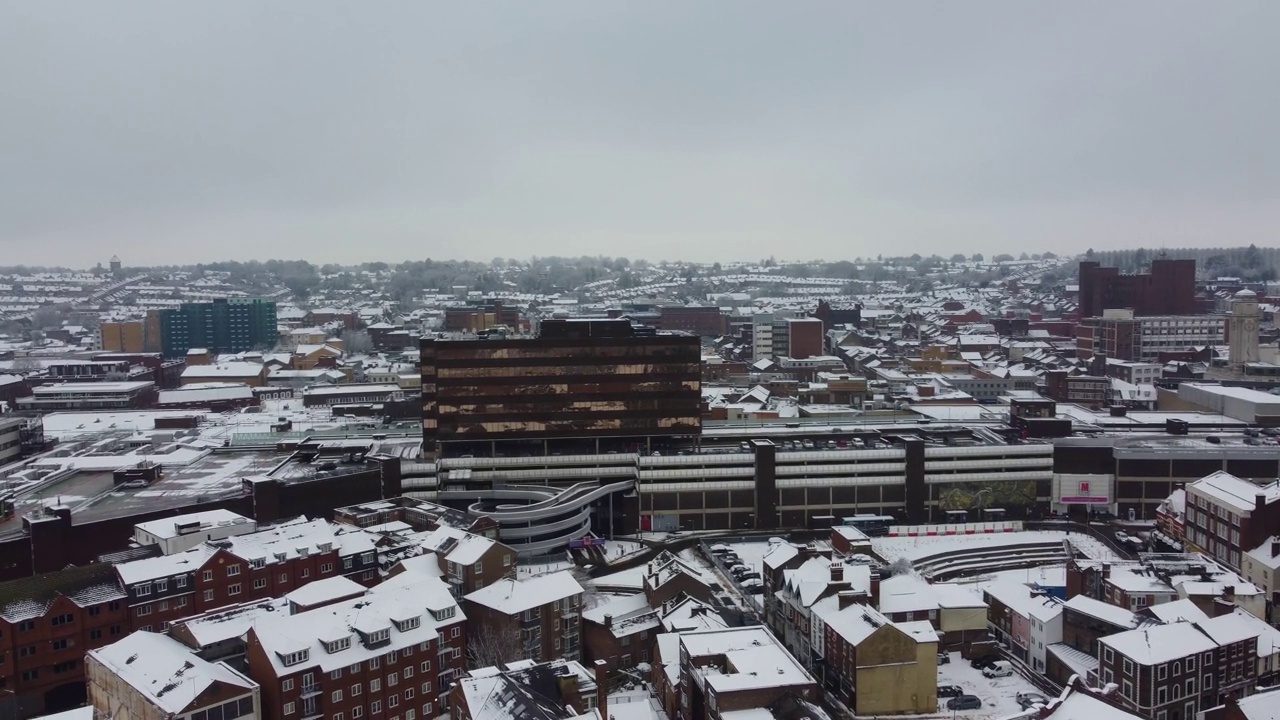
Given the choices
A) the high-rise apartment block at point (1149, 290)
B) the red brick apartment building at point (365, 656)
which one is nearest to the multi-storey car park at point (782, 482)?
the red brick apartment building at point (365, 656)

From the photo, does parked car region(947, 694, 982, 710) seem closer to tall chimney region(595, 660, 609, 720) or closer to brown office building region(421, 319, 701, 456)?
tall chimney region(595, 660, 609, 720)

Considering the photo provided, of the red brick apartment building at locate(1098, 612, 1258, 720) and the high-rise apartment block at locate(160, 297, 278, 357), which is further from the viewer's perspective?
the high-rise apartment block at locate(160, 297, 278, 357)

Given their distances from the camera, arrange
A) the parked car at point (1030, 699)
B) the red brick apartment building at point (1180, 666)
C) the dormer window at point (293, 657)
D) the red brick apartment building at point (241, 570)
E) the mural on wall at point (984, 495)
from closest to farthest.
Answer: the dormer window at point (293, 657)
the red brick apartment building at point (1180, 666)
the parked car at point (1030, 699)
the red brick apartment building at point (241, 570)
the mural on wall at point (984, 495)

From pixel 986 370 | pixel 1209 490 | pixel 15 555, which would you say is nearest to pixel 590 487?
pixel 15 555

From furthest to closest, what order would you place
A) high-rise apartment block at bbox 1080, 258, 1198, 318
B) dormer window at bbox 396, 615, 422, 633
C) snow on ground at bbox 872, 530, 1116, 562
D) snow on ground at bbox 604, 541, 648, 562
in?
high-rise apartment block at bbox 1080, 258, 1198, 318 < snow on ground at bbox 604, 541, 648, 562 < snow on ground at bbox 872, 530, 1116, 562 < dormer window at bbox 396, 615, 422, 633

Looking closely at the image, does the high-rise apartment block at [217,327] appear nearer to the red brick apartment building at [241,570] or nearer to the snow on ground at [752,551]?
the snow on ground at [752,551]

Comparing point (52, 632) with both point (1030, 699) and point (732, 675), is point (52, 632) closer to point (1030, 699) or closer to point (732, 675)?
point (732, 675)

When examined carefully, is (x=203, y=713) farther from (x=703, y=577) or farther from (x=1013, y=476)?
(x=1013, y=476)

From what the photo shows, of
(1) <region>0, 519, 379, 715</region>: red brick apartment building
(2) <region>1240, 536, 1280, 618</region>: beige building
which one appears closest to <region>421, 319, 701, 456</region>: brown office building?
(1) <region>0, 519, 379, 715</region>: red brick apartment building
